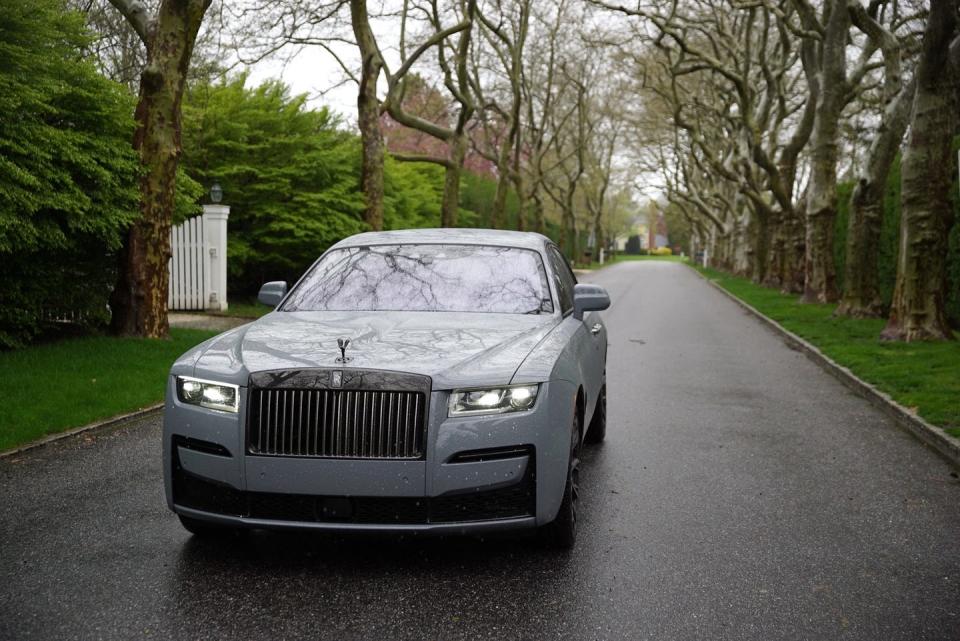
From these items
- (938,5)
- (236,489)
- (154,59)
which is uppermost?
(938,5)

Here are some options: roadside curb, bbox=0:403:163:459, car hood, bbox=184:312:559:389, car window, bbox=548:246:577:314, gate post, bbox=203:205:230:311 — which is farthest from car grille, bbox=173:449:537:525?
gate post, bbox=203:205:230:311

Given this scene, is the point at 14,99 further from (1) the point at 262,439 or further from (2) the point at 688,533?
(2) the point at 688,533

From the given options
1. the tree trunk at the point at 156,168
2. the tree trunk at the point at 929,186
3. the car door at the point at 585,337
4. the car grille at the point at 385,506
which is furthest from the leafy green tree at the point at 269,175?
the car grille at the point at 385,506

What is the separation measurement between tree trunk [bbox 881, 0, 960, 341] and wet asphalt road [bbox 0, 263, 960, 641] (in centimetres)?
728

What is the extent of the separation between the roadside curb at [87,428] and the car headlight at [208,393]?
124 inches

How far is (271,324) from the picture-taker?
525 cm

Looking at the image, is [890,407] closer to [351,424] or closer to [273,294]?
[273,294]

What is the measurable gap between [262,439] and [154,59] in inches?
362

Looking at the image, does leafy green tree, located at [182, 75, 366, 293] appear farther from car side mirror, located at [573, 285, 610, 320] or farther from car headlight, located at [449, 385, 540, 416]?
car headlight, located at [449, 385, 540, 416]

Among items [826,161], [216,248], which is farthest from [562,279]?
[826,161]

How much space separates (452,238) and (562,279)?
0.89 meters

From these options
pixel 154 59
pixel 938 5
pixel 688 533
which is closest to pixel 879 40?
pixel 938 5

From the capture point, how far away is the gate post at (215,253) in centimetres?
1759

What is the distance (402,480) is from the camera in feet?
13.2
